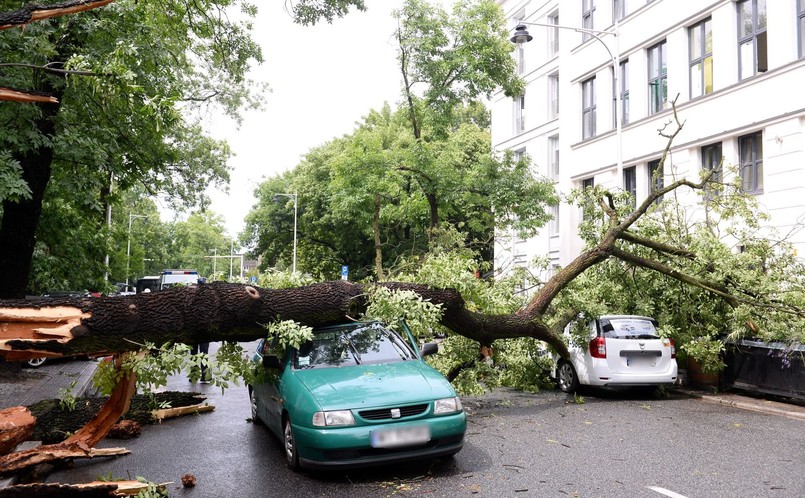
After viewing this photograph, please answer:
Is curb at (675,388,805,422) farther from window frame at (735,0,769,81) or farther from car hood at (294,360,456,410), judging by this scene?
window frame at (735,0,769,81)

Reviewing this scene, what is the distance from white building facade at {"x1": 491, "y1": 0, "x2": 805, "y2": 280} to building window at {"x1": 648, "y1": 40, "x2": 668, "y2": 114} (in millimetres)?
44

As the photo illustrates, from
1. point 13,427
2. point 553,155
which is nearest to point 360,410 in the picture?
point 13,427

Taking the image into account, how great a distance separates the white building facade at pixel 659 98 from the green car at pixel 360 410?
6.60 meters

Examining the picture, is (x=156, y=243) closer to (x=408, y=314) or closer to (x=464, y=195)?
(x=464, y=195)

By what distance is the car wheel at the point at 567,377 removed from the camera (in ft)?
38.7

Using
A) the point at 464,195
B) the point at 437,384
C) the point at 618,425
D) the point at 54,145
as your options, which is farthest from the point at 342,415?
the point at 464,195

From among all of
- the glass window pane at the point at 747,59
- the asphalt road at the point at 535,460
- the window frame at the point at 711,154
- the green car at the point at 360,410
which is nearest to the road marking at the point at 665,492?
the asphalt road at the point at 535,460

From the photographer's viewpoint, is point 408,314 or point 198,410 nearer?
point 408,314

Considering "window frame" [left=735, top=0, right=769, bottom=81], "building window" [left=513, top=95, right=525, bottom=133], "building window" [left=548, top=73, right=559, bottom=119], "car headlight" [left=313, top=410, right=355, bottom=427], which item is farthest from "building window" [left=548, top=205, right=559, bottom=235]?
"car headlight" [left=313, top=410, right=355, bottom=427]

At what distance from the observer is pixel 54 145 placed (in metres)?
10.5

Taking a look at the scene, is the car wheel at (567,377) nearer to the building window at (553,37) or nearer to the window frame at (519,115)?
the building window at (553,37)

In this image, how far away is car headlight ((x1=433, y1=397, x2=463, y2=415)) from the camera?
239 inches

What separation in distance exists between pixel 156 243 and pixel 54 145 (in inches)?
2487

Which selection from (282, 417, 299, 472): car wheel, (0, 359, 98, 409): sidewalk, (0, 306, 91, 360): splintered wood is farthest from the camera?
(0, 359, 98, 409): sidewalk
